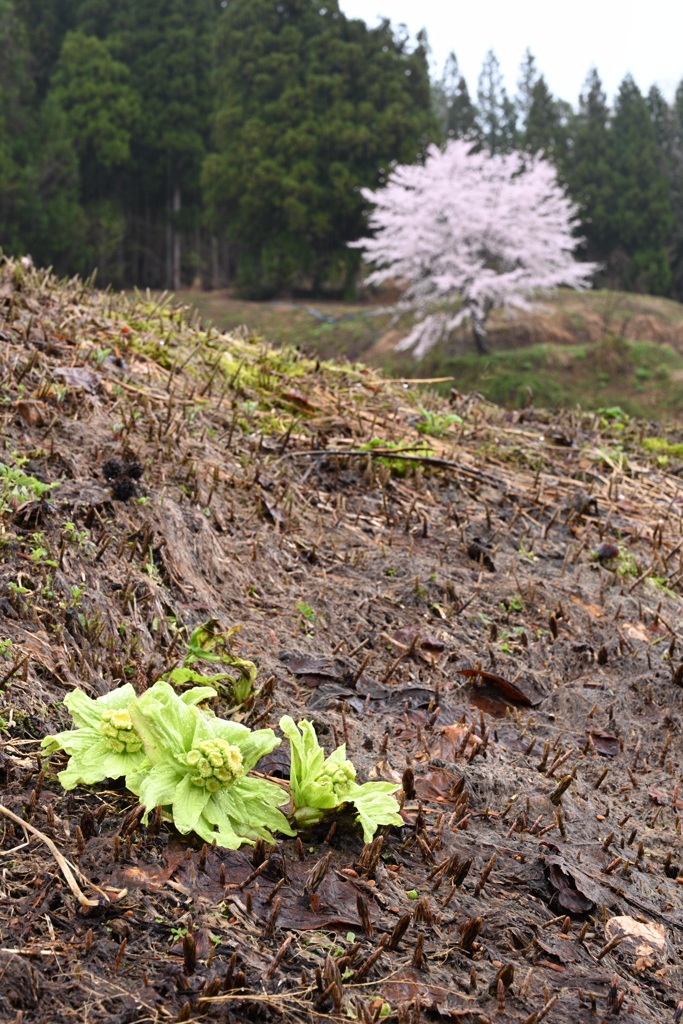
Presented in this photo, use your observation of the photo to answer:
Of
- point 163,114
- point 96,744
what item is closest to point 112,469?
point 96,744

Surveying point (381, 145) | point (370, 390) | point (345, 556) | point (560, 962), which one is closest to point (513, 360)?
point (381, 145)

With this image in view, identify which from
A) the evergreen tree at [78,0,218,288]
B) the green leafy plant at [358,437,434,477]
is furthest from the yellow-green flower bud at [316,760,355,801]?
the evergreen tree at [78,0,218,288]

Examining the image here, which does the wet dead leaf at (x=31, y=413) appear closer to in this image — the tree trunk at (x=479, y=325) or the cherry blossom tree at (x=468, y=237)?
the cherry blossom tree at (x=468, y=237)

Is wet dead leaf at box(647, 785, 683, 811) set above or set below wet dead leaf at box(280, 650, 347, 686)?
below

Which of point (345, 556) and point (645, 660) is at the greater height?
point (345, 556)

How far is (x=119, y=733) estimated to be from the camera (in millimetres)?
1485

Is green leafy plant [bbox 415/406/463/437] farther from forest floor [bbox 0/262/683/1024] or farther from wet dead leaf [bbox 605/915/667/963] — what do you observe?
wet dead leaf [bbox 605/915/667/963]

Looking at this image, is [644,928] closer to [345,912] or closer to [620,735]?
[345,912]

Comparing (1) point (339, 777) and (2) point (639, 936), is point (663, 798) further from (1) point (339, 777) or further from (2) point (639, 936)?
(1) point (339, 777)

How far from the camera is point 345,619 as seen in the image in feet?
8.06

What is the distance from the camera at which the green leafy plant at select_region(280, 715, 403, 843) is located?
1514mm

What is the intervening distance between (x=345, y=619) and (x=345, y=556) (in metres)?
0.35

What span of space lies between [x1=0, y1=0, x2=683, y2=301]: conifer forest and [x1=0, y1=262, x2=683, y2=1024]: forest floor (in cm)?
2059

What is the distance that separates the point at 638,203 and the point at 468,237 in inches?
421
